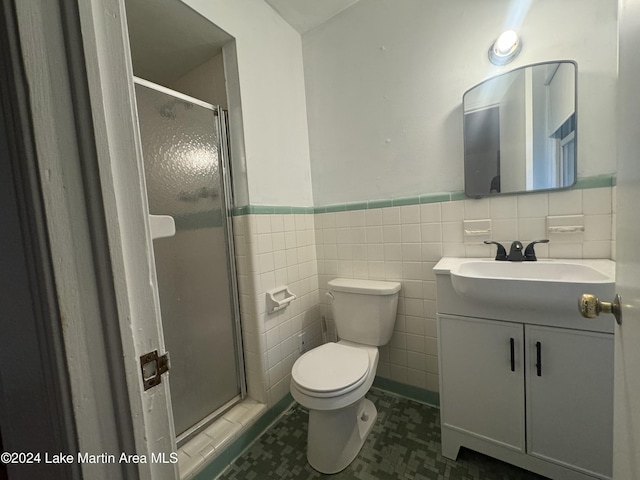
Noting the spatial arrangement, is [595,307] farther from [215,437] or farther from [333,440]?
[215,437]

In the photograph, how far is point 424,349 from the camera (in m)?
1.49

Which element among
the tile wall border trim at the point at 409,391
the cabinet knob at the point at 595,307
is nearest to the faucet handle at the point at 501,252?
the cabinet knob at the point at 595,307

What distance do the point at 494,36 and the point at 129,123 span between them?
1619mm

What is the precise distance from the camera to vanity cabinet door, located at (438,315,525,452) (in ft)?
3.29

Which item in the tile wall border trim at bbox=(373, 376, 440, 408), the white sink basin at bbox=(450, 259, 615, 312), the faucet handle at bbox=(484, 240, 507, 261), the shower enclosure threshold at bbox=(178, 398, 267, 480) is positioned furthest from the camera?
the tile wall border trim at bbox=(373, 376, 440, 408)

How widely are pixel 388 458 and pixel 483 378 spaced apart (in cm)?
57

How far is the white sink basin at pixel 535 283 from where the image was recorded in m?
0.81

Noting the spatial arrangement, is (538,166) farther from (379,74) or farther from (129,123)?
(129,123)

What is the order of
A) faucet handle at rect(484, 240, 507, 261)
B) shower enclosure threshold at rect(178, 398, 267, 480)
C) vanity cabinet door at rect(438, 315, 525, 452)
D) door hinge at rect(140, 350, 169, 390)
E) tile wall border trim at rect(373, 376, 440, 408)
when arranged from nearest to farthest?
1. door hinge at rect(140, 350, 169, 390)
2. vanity cabinet door at rect(438, 315, 525, 452)
3. shower enclosure threshold at rect(178, 398, 267, 480)
4. faucet handle at rect(484, 240, 507, 261)
5. tile wall border trim at rect(373, 376, 440, 408)

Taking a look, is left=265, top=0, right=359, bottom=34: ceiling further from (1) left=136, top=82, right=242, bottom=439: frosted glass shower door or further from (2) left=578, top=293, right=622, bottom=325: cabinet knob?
(2) left=578, top=293, right=622, bottom=325: cabinet knob

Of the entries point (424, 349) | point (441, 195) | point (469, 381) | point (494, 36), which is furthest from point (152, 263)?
point (494, 36)

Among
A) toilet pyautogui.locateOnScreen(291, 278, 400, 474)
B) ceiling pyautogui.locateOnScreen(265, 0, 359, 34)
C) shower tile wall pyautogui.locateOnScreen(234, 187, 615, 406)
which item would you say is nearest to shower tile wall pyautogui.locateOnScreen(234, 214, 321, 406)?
shower tile wall pyautogui.locateOnScreen(234, 187, 615, 406)

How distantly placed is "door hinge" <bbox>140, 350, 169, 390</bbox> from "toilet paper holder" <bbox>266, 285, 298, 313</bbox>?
3.48 feet

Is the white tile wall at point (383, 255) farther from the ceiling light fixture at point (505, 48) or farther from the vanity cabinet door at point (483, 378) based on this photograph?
the ceiling light fixture at point (505, 48)
